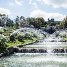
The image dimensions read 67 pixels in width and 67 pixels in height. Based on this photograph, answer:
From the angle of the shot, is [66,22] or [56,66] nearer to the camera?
[56,66]

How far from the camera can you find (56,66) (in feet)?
99.9

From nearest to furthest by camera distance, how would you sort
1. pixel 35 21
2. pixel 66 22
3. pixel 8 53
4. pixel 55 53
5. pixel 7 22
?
pixel 8 53
pixel 55 53
pixel 66 22
pixel 35 21
pixel 7 22

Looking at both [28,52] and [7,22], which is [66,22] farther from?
[28,52]

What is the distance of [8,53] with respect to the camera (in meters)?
41.6

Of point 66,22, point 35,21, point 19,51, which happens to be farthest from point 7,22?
point 19,51

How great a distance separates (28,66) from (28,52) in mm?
15497

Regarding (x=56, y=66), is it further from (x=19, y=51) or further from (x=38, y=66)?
(x=19, y=51)

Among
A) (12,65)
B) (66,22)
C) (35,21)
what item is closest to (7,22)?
(35,21)

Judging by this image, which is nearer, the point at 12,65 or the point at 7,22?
the point at 12,65

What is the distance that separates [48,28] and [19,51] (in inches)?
5086

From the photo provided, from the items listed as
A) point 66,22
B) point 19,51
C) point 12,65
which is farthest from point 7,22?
point 12,65

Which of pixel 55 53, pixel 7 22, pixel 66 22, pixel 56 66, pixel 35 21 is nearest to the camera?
pixel 56 66

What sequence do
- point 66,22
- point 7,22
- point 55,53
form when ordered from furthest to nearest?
point 7,22 → point 66,22 → point 55,53

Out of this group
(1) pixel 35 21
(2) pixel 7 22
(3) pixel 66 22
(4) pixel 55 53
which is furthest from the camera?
(2) pixel 7 22
